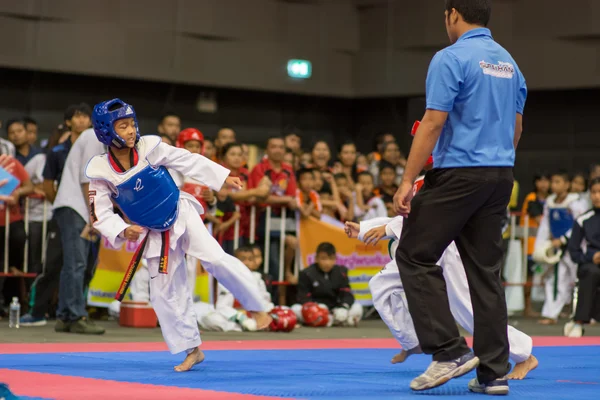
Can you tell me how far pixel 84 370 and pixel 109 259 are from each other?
14.5ft

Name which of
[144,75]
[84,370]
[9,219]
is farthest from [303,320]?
[144,75]

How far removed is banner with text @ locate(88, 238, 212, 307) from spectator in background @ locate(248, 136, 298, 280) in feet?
2.88

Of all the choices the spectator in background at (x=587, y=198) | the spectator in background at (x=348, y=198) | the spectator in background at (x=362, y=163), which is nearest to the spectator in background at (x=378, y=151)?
the spectator in background at (x=362, y=163)

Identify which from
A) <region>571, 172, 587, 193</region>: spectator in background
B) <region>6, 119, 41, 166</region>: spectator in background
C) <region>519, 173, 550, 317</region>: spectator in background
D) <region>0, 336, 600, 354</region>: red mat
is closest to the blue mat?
<region>0, 336, 600, 354</region>: red mat

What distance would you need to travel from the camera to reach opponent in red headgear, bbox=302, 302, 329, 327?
9648 millimetres

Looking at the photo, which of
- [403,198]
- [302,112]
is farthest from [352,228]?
[302,112]

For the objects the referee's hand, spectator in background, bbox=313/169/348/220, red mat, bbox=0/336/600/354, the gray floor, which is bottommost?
the gray floor

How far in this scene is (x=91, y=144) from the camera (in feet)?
25.3

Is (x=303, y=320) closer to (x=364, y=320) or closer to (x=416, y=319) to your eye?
(x=364, y=320)

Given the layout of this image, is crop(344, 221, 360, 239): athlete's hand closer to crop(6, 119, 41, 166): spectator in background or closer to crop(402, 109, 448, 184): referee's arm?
crop(402, 109, 448, 184): referee's arm

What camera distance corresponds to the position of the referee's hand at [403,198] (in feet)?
14.2

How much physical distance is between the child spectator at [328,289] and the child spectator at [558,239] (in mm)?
2517

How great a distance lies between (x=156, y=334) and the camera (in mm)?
8328

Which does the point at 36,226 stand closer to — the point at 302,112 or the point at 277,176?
the point at 277,176
